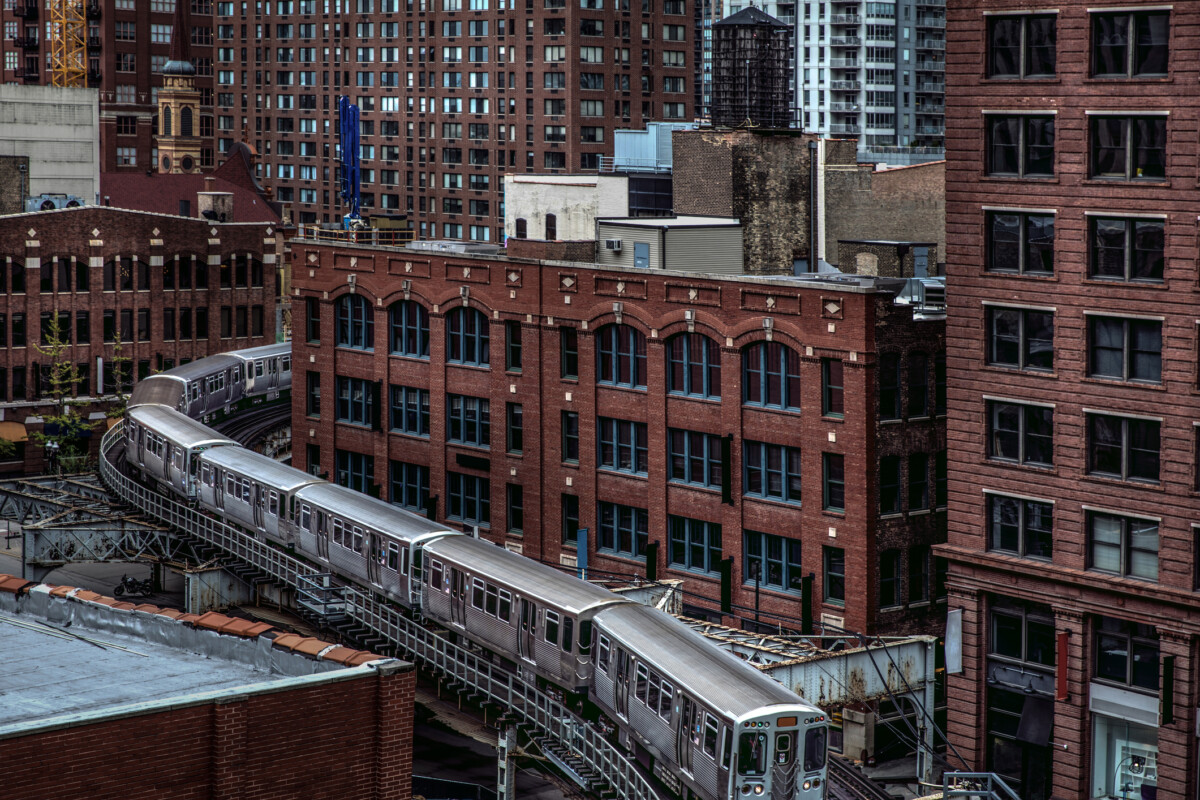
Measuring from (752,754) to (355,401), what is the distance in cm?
4445

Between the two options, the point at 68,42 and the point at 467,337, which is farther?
the point at 68,42

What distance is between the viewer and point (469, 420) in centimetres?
7262

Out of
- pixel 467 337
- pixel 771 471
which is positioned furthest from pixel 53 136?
pixel 771 471

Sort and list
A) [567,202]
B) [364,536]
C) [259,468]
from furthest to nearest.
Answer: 1. [567,202]
2. [259,468]
3. [364,536]

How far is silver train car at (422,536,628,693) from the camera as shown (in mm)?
46188

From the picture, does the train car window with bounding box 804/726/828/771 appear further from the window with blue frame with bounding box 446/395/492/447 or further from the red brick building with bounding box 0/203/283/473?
the red brick building with bounding box 0/203/283/473

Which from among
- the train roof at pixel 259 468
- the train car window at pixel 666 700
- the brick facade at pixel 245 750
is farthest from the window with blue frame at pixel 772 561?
the brick facade at pixel 245 750

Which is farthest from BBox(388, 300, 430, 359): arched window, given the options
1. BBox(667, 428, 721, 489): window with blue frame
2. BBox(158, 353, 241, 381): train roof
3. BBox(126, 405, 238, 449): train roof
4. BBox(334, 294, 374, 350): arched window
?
BBox(667, 428, 721, 489): window with blue frame

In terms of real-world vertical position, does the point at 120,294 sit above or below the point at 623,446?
above

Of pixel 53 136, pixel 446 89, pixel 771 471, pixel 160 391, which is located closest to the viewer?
pixel 771 471

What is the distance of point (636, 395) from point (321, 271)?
20920mm

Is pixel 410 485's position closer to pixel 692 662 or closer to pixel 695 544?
pixel 695 544

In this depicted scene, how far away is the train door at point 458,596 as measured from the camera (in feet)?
171

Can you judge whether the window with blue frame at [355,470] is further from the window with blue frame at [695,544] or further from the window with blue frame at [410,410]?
the window with blue frame at [695,544]
